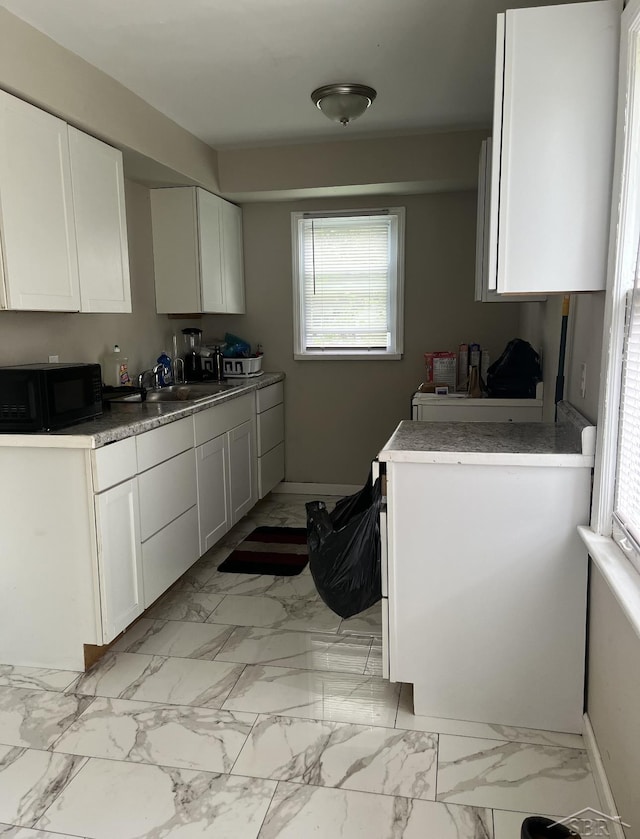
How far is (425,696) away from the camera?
2131 mm

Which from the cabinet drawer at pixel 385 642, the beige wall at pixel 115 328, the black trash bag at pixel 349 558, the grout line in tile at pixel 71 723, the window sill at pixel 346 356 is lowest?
the grout line in tile at pixel 71 723

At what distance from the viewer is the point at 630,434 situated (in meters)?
1.67

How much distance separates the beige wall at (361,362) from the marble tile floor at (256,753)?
2.17 meters

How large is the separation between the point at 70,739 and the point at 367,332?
326cm

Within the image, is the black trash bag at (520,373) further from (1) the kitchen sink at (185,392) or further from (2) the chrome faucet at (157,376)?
(2) the chrome faucet at (157,376)

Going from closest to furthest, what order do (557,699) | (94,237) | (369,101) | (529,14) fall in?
(529,14) < (557,699) < (94,237) < (369,101)

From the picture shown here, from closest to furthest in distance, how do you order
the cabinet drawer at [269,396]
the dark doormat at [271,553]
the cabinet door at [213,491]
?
the cabinet door at [213,491] → the dark doormat at [271,553] → the cabinet drawer at [269,396]

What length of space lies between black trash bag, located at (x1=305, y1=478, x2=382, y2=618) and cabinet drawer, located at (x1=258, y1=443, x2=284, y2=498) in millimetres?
2001

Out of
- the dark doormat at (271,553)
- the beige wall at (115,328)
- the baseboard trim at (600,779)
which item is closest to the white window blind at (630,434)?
the baseboard trim at (600,779)

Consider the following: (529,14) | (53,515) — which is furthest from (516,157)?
(53,515)

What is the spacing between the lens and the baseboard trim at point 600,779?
159cm

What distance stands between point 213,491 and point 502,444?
1833 mm

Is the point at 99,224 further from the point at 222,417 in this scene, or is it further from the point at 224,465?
the point at 224,465

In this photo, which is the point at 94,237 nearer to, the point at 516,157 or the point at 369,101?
the point at 369,101
